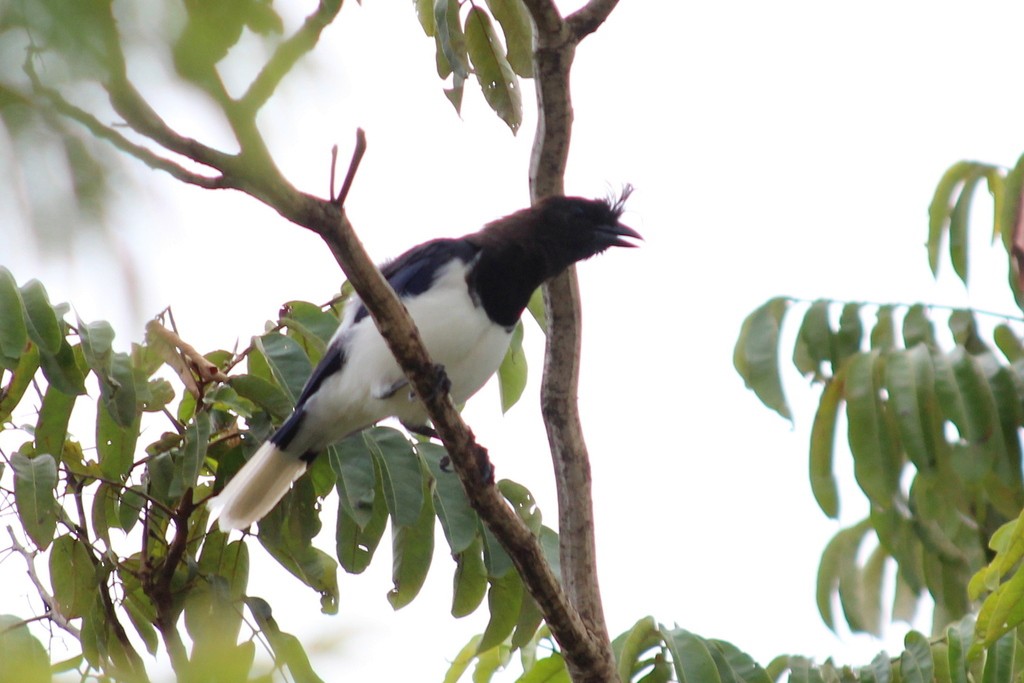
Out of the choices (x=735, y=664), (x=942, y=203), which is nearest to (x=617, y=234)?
(x=942, y=203)

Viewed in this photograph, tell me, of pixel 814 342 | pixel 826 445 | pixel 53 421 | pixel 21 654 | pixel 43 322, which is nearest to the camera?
pixel 21 654

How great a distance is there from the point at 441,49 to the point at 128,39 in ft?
9.94

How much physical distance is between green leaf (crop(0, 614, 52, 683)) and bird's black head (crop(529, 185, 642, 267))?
2.19 m

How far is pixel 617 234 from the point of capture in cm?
485

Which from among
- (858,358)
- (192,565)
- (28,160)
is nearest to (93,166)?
(28,160)

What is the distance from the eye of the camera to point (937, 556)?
14.7ft

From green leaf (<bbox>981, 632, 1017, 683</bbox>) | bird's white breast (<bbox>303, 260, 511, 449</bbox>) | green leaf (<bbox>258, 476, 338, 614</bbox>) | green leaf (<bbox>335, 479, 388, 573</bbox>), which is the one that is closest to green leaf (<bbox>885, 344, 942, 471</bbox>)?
green leaf (<bbox>981, 632, 1017, 683</bbox>)

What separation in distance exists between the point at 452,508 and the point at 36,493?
1.11 metres

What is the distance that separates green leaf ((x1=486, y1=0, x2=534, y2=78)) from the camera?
3613mm

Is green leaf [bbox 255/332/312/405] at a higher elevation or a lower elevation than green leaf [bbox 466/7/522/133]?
lower

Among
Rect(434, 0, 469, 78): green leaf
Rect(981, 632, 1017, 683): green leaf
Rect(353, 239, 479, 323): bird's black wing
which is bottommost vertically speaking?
Rect(981, 632, 1017, 683): green leaf

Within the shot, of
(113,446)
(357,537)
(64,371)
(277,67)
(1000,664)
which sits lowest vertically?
(1000,664)

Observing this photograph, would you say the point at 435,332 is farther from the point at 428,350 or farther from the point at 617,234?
the point at 617,234

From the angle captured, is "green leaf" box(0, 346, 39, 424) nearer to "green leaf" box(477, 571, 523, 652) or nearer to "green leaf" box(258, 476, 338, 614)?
"green leaf" box(258, 476, 338, 614)
